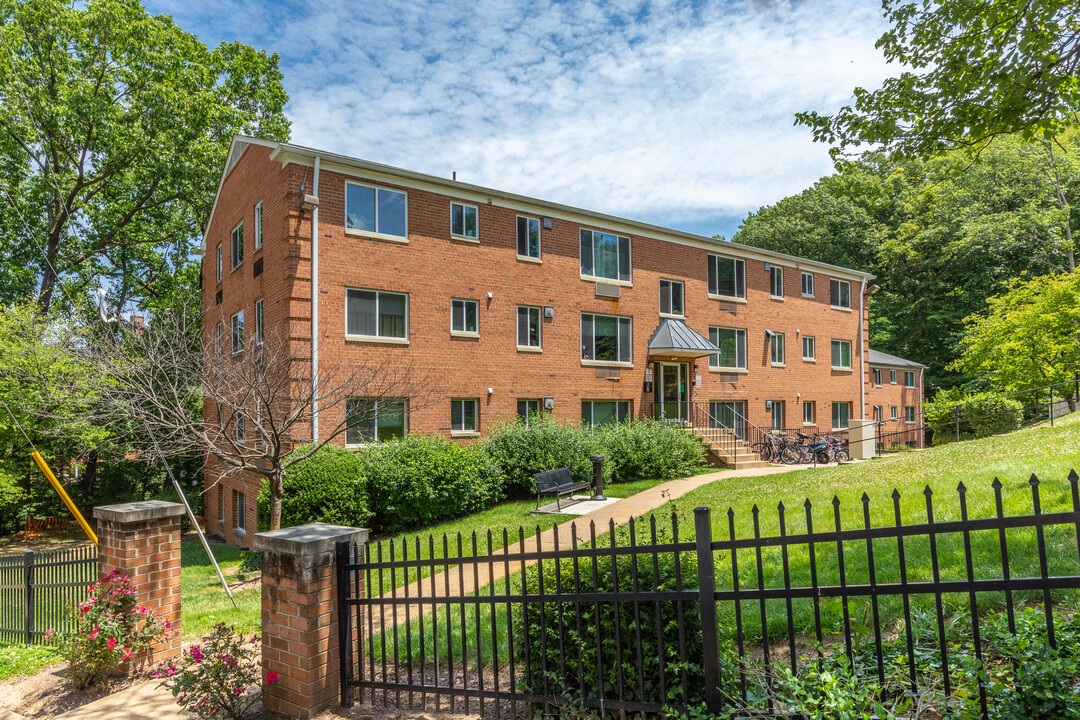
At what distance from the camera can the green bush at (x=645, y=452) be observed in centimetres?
1784

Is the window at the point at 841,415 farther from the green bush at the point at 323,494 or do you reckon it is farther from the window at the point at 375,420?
the green bush at the point at 323,494

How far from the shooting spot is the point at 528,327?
19.2 m

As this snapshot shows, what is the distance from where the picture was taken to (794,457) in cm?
2188

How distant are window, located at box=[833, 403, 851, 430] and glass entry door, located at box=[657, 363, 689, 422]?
1003cm

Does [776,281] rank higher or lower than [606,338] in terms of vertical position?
higher

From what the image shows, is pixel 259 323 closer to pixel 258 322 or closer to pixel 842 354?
pixel 258 322

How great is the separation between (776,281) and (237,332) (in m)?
20.6

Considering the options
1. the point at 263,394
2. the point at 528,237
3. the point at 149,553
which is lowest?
the point at 149,553

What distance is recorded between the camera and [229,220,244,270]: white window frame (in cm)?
1950

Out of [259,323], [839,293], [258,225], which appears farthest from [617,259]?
[839,293]

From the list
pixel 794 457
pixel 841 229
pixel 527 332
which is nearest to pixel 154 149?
pixel 527 332

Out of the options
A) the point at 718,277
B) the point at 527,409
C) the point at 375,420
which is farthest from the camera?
the point at 718,277

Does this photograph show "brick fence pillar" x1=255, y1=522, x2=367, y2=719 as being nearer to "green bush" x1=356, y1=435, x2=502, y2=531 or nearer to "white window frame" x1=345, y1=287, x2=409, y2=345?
"green bush" x1=356, y1=435, x2=502, y2=531

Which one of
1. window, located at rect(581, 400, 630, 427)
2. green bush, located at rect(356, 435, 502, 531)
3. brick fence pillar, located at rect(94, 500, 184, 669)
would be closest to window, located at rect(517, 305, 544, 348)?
window, located at rect(581, 400, 630, 427)
